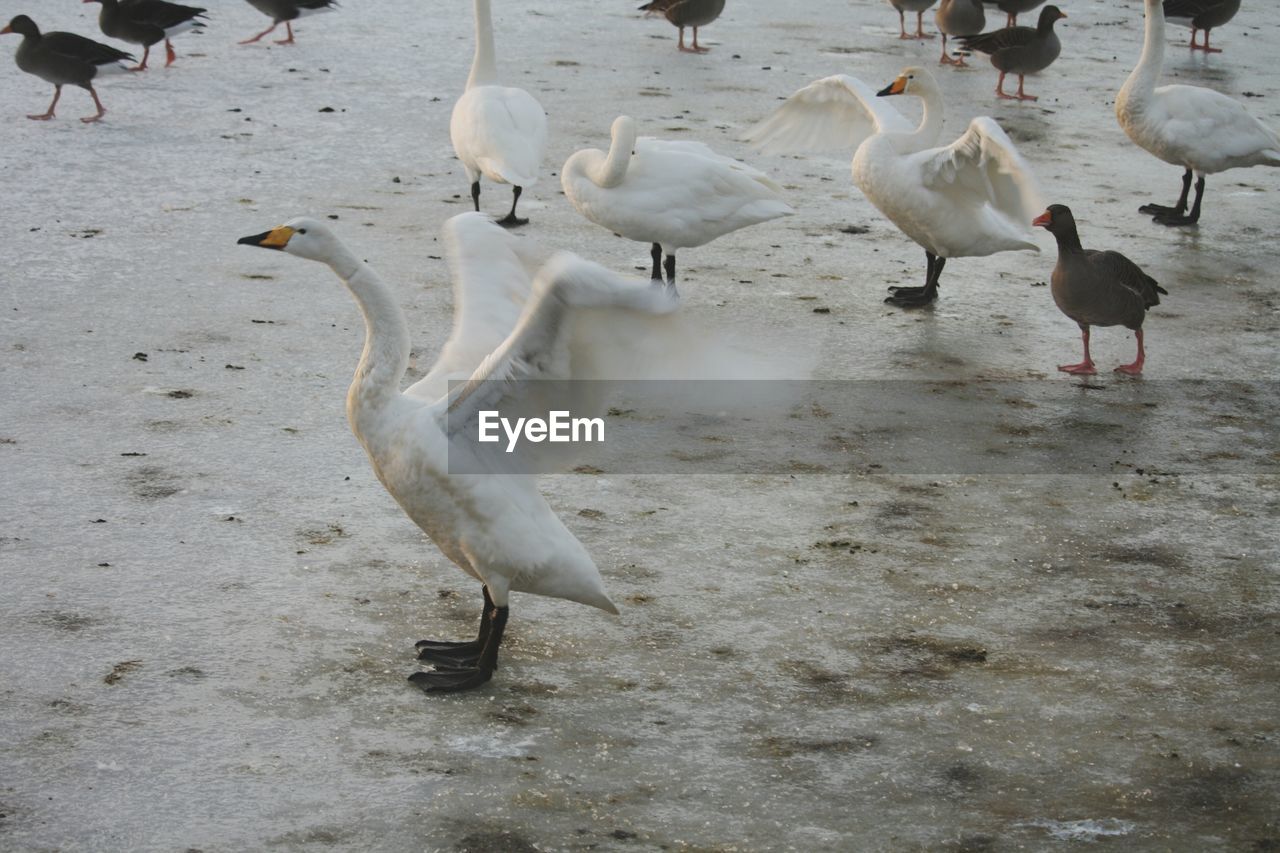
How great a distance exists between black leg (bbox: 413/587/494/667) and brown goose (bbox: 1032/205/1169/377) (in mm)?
3742

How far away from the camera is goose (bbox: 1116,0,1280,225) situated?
951cm

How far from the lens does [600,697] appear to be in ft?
15.1

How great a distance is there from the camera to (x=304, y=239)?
469 cm

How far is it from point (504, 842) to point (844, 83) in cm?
610

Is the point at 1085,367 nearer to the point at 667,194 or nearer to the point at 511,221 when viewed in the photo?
the point at 667,194

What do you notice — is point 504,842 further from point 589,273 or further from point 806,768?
point 589,273

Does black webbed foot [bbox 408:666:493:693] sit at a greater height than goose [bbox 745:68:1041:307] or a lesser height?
lesser

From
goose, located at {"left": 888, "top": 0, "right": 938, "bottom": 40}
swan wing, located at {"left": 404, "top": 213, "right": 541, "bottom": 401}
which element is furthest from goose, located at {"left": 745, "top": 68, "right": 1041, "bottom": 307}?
goose, located at {"left": 888, "top": 0, "right": 938, "bottom": 40}

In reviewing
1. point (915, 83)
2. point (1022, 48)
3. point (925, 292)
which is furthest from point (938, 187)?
point (1022, 48)

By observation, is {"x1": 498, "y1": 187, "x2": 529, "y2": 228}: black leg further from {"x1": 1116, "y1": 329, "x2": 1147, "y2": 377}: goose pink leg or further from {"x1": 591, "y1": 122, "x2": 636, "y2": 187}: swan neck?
{"x1": 1116, "y1": 329, "x2": 1147, "y2": 377}: goose pink leg

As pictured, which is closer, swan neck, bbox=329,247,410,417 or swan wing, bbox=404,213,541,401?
swan neck, bbox=329,247,410,417

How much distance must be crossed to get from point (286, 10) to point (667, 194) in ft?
20.1

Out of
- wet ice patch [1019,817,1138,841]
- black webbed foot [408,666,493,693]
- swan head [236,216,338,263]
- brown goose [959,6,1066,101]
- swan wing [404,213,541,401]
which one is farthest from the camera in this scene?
brown goose [959,6,1066,101]

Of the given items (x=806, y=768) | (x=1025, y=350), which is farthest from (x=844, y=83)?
(x=806, y=768)
